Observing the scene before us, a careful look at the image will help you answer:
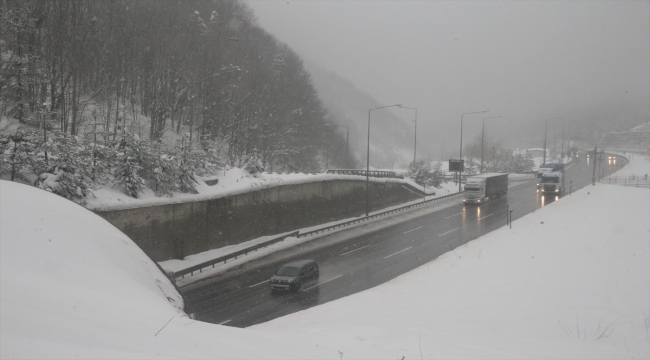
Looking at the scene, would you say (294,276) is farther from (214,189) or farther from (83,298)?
(83,298)

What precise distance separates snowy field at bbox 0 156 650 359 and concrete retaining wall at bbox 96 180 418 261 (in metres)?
13.8

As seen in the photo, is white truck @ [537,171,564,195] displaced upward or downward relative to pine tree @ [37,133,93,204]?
downward

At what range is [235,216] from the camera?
111ft

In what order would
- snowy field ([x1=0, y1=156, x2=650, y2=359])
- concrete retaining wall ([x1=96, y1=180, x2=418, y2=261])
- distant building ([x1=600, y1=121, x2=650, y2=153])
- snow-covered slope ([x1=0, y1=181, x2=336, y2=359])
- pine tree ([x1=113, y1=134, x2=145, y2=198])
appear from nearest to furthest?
snow-covered slope ([x1=0, y1=181, x2=336, y2=359]), snowy field ([x1=0, y1=156, x2=650, y2=359]), concrete retaining wall ([x1=96, y1=180, x2=418, y2=261]), pine tree ([x1=113, y1=134, x2=145, y2=198]), distant building ([x1=600, y1=121, x2=650, y2=153])

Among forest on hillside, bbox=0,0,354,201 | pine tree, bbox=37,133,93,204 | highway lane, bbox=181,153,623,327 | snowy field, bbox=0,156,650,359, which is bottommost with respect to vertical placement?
highway lane, bbox=181,153,623,327

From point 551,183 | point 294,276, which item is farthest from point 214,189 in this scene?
point 551,183

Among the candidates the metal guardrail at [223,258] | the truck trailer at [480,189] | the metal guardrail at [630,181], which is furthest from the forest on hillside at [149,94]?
the metal guardrail at [630,181]

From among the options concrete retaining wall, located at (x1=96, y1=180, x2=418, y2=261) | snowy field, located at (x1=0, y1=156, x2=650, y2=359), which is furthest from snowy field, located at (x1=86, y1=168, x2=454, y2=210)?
snowy field, located at (x1=0, y1=156, x2=650, y2=359)

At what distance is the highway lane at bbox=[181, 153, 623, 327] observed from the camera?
2138 cm

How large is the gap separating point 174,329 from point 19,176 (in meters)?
20.4

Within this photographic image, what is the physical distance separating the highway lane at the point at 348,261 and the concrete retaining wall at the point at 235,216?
12.7 ft

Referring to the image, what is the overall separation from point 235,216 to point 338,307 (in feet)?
58.1

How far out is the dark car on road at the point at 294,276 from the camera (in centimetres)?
2331

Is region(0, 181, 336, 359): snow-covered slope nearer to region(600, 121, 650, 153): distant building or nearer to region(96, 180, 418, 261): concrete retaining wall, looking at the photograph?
region(96, 180, 418, 261): concrete retaining wall
